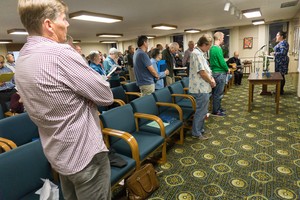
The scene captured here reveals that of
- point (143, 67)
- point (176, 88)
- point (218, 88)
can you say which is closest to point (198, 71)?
point (176, 88)

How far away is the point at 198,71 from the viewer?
2.72 meters

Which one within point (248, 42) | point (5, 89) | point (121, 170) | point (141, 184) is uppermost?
point (248, 42)

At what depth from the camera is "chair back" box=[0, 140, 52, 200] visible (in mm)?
1280

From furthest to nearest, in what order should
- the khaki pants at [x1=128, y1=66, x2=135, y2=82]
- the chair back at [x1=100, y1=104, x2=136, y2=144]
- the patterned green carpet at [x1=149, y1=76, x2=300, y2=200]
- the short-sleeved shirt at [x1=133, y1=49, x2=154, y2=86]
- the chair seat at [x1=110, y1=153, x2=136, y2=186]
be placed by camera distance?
the khaki pants at [x1=128, y1=66, x2=135, y2=82] → the short-sleeved shirt at [x1=133, y1=49, x2=154, y2=86] → the chair back at [x1=100, y1=104, x2=136, y2=144] → the patterned green carpet at [x1=149, y1=76, x2=300, y2=200] → the chair seat at [x1=110, y1=153, x2=136, y2=186]

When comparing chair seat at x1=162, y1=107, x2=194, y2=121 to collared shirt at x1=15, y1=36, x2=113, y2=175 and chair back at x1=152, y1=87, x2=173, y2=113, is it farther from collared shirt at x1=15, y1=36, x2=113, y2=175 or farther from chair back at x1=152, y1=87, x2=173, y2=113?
collared shirt at x1=15, y1=36, x2=113, y2=175

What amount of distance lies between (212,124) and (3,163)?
2933 mm

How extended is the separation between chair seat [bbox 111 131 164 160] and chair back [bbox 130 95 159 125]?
0.30 metres

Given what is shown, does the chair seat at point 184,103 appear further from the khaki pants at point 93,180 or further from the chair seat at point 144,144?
the khaki pants at point 93,180

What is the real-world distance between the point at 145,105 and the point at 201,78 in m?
0.85

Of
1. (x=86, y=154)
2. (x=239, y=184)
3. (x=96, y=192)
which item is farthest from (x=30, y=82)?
(x=239, y=184)

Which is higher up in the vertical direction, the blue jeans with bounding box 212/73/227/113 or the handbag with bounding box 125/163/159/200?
the blue jeans with bounding box 212/73/227/113

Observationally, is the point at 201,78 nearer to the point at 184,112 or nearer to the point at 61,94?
the point at 184,112

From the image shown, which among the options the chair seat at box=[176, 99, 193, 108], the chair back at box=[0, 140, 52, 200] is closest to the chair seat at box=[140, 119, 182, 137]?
the chair seat at box=[176, 99, 193, 108]

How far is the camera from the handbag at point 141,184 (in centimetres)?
169
